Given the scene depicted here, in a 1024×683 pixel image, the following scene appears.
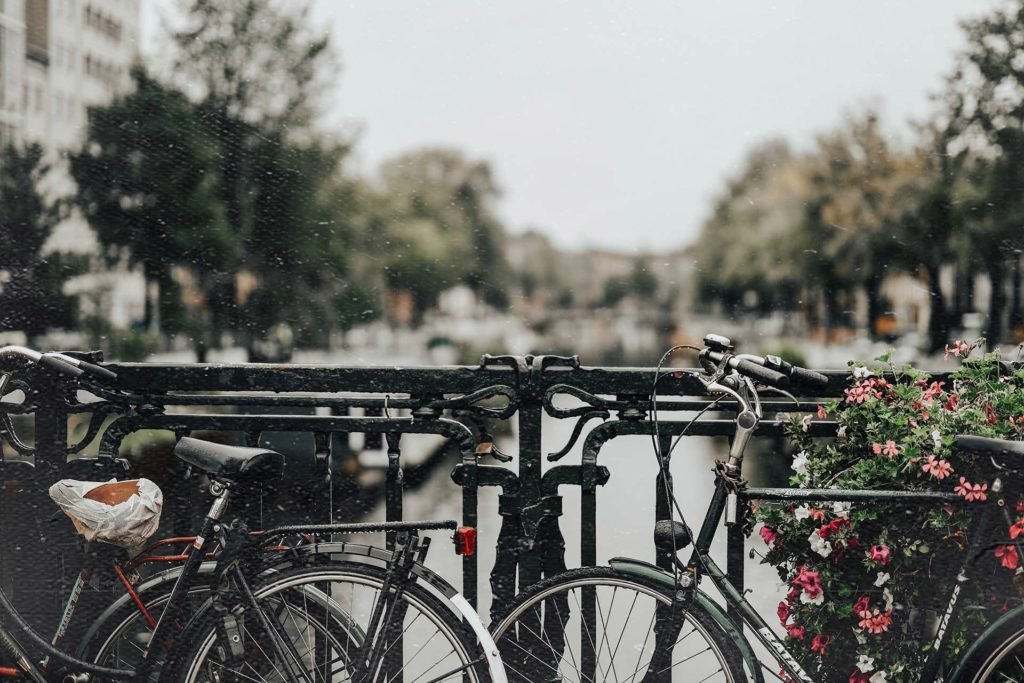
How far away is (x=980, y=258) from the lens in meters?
33.8

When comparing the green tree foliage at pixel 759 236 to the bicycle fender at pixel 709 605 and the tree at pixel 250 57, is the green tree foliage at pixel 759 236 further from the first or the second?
the bicycle fender at pixel 709 605

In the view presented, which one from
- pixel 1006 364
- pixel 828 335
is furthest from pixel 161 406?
pixel 828 335

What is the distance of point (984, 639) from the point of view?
7.32 feet

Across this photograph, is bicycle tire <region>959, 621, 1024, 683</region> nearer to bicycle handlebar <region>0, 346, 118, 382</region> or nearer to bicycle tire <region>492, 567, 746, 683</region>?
bicycle tire <region>492, 567, 746, 683</region>

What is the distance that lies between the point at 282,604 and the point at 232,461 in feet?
1.27

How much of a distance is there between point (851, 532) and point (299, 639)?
4.68ft

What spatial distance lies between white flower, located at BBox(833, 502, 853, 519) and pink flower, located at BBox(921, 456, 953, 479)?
22cm

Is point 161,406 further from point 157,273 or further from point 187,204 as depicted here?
point 157,273

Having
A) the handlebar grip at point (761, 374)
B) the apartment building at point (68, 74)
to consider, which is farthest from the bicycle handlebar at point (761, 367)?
the apartment building at point (68, 74)

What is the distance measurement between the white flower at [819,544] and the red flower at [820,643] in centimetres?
21

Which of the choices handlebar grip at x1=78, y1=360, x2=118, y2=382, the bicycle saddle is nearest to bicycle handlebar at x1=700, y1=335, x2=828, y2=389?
the bicycle saddle

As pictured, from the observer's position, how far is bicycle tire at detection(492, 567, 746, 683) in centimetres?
228

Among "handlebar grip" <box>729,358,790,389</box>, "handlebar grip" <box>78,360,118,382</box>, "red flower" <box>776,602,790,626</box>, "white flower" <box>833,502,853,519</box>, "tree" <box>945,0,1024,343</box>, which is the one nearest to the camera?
"handlebar grip" <box>729,358,790,389</box>

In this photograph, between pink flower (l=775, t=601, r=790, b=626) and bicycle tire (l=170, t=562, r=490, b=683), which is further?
pink flower (l=775, t=601, r=790, b=626)
